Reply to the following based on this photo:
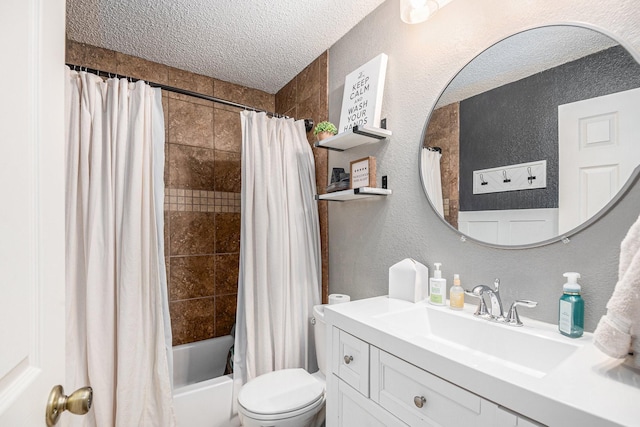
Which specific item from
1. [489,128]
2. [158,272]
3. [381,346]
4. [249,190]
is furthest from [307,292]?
[489,128]

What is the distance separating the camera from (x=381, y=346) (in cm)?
96

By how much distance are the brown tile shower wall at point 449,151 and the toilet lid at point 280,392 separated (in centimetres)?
106

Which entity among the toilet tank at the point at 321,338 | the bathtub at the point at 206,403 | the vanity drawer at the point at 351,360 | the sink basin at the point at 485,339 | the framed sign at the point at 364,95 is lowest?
the bathtub at the point at 206,403

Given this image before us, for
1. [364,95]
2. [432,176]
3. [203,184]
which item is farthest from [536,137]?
[203,184]

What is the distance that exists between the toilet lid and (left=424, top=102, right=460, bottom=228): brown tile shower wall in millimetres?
1065

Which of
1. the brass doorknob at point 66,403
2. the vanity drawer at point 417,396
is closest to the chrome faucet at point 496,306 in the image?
the vanity drawer at point 417,396

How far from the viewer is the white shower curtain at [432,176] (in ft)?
4.38

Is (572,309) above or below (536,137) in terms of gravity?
below

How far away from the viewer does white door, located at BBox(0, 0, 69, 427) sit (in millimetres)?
410

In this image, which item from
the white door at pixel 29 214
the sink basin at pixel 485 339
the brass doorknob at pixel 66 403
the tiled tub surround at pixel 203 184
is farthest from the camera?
the tiled tub surround at pixel 203 184

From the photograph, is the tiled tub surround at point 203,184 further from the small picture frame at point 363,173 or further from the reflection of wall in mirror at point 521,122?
the reflection of wall in mirror at point 521,122

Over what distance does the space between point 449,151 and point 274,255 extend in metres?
1.15

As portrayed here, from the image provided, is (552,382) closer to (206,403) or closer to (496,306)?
(496,306)

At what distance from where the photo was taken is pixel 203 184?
2418 mm
